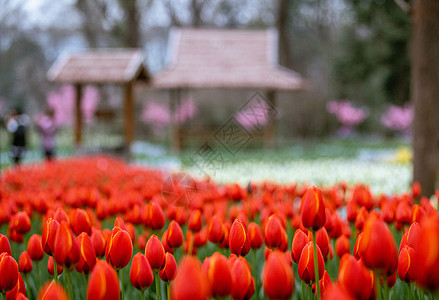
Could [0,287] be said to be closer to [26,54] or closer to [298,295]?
[298,295]

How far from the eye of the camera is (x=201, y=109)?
26.3 metres

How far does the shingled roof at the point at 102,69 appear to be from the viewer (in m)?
14.3

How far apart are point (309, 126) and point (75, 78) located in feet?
47.0

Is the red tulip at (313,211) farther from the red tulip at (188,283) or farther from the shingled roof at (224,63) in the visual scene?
Answer: the shingled roof at (224,63)

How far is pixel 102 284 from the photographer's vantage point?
1032 mm

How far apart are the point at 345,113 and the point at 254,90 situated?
6.24 m

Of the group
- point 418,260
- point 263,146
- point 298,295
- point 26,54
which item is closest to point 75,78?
point 263,146

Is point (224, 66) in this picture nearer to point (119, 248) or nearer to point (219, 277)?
point (119, 248)

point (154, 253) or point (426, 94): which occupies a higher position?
point (154, 253)

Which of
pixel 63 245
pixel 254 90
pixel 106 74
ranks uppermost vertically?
pixel 63 245

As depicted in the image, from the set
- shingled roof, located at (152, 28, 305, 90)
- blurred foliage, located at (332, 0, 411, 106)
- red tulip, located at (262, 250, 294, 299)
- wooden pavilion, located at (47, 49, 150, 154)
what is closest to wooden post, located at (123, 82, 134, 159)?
wooden pavilion, located at (47, 49, 150, 154)

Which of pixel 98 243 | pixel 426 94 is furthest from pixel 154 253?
pixel 426 94

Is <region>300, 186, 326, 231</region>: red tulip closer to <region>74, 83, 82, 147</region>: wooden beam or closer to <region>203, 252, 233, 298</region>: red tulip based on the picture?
<region>203, 252, 233, 298</region>: red tulip

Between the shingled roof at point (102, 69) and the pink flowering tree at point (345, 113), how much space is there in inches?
532
